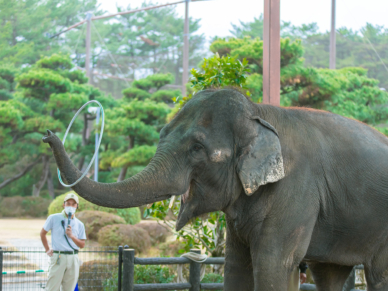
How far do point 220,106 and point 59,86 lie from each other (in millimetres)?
21734

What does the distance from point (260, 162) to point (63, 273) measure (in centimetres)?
381

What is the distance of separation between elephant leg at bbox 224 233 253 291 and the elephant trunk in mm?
569

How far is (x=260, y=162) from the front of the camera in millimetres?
2225

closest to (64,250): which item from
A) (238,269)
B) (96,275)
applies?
(96,275)

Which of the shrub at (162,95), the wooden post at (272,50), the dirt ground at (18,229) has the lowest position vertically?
the dirt ground at (18,229)

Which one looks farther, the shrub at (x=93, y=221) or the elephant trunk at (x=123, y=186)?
the shrub at (x=93, y=221)

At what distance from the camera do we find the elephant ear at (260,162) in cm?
221

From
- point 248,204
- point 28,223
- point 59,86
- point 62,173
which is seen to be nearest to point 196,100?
point 248,204

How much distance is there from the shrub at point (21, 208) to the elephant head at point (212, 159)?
69.9 ft

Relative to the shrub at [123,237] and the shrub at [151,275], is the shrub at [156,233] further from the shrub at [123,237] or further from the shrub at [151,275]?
the shrub at [151,275]

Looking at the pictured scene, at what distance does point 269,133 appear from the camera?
229 centimetres

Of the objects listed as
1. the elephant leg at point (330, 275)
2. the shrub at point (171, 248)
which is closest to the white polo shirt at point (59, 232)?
the elephant leg at point (330, 275)

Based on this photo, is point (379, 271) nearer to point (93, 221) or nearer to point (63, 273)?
point (63, 273)

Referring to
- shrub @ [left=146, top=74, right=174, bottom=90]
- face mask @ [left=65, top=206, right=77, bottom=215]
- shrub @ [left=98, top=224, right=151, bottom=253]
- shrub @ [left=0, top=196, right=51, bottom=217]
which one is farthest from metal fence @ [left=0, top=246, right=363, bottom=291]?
shrub @ [left=146, top=74, right=174, bottom=90]
